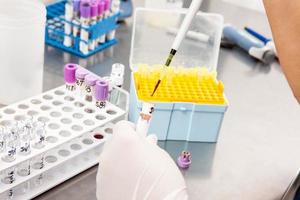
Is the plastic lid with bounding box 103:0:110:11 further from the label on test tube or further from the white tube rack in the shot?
the white tube rack

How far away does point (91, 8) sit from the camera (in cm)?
141

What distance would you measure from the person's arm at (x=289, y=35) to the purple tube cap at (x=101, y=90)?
17.7 inches

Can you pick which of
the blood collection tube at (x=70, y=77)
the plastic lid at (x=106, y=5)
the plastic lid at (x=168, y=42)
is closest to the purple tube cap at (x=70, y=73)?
the blood collection tube at (x=70, y=77)

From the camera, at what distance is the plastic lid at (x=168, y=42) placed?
56.1 inches

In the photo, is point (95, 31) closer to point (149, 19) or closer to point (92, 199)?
point (149, 19)

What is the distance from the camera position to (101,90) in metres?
1.11

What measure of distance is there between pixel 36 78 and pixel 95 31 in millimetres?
277

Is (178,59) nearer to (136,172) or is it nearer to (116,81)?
(116,81)

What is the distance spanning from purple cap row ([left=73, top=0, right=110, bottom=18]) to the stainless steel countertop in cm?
15

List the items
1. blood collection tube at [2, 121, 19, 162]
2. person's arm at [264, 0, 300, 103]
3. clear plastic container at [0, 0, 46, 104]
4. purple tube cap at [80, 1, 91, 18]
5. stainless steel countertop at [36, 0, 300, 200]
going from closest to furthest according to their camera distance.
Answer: person's arm at [264, 0, 300, 103]
blood collection tube at [2, 121, 19, 162]
stainless steel countertop at [36, 0, 300, 200]
clear plastic container at [0, 0, 46, 104]
purple tube cap at [80, 1, 91, 18]

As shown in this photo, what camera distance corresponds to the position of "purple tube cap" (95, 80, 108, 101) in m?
1.11

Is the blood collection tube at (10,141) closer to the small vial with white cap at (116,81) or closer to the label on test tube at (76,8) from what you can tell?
the small vial with white cap at (116,81)

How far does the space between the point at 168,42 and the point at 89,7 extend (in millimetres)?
274

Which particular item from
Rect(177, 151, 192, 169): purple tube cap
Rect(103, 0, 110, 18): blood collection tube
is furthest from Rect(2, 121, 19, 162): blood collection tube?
Rect(103, 0, 110, 18): blood collection tube
